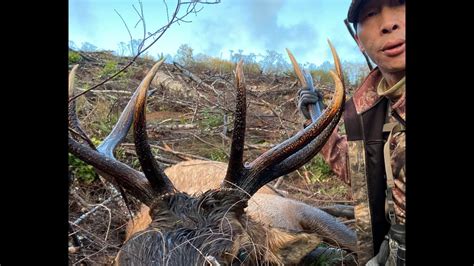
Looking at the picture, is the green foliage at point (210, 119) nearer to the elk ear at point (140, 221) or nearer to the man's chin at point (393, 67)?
the elk ear at point (140, 221)

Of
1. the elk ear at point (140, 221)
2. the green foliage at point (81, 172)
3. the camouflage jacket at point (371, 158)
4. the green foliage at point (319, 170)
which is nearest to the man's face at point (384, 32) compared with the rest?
the camouflage jacket at point (371, 158)

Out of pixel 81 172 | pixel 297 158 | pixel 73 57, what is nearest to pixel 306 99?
pixel 297 158

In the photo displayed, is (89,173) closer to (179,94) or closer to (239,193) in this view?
(239,193)

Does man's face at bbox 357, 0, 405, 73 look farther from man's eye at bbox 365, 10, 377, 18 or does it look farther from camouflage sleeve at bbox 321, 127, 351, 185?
camouflage sleeve at bbox 321, 127, 351, 185

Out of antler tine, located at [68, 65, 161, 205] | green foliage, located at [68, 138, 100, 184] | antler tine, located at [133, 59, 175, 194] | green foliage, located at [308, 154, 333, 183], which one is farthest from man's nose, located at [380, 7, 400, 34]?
green foliage, located at [308, 154, 333, 183]

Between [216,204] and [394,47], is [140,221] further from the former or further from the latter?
[394,47]

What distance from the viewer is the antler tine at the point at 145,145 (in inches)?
110

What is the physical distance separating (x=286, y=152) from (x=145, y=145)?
29.9 inches

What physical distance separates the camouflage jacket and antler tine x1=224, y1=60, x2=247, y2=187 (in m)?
0.66

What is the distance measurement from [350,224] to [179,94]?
12.5ft

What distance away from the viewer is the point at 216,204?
2846 mm

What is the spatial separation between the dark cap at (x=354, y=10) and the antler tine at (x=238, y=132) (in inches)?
24.0

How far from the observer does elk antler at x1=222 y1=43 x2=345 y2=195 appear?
2938 mm
